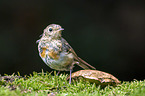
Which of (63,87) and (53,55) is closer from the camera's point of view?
(63,87)

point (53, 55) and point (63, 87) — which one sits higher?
point (53, 55)

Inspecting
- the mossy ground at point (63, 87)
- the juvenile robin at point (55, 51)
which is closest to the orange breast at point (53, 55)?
the juvenile robin at point (55, 51)

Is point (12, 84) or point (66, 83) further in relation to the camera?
point (66, 83)

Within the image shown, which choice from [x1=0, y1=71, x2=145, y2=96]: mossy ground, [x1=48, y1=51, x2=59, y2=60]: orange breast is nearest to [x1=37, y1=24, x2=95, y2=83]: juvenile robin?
[x1=48, y1=51, x2=59, y2=60]: orange breast

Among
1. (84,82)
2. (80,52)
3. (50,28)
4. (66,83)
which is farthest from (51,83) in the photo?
(80,52)

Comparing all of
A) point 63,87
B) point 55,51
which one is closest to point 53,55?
point 55,51

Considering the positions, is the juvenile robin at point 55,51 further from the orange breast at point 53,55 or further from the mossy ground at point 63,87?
the mossy ground at point 63,87

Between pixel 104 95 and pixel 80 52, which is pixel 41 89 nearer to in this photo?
pixel 104 95

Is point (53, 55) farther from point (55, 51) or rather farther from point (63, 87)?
point (63, 87)
